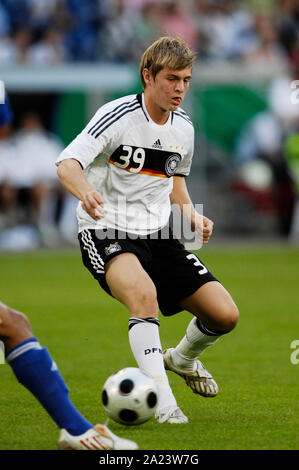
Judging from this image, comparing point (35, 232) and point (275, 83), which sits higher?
point (275, 83)

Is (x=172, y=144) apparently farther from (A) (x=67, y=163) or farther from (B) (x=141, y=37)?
(B) (x=141, y=37)

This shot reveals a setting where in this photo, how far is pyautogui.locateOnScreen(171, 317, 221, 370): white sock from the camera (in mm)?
6066

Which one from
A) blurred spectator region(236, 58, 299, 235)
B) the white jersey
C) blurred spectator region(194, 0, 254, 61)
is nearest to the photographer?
the white jersey

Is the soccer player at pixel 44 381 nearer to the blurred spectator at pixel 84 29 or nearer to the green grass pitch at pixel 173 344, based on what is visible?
the green grass pitch at pixel 173 344

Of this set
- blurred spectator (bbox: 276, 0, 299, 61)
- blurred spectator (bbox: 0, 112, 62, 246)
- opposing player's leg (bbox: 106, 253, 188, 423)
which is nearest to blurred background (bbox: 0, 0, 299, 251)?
blurred spectator (bbox: 0, 112, 62, 246)

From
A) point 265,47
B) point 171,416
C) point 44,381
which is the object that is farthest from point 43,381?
point 265,47

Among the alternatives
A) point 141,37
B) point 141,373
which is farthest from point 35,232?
point 141,373

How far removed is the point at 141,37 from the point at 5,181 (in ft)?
14.6

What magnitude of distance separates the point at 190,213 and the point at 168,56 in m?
1.09

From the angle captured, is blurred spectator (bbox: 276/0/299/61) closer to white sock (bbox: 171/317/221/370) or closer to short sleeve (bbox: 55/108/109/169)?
white sock (bbox: 171/317/221/370)

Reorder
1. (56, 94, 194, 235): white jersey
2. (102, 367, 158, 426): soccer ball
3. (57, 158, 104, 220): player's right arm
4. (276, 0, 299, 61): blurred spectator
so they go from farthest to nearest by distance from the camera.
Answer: (276, 0, 299, 61): blurred spectator → (56, 94, 194, 235): white jersey → (57, 158, 104, 220): player's right arm → (102, 367, 158, 426): soccer ball

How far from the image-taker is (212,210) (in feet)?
62.7

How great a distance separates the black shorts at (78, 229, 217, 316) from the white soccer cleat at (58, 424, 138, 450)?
130cm

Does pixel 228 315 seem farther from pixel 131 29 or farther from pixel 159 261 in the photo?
pixel 131 29
